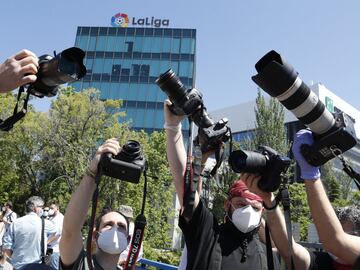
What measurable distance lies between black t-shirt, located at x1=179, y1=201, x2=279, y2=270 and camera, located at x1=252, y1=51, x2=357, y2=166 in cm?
100

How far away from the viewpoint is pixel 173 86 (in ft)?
7.72

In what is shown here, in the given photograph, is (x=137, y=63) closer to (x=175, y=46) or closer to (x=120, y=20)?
(x=175, y=46)

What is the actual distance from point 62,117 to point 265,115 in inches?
506

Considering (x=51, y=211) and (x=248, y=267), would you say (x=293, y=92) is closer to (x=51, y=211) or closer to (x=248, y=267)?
(x=248, y=267)

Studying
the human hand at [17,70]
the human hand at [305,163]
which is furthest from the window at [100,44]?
the human hand at [305,163]

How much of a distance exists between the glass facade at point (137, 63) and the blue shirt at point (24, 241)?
39366 millimetres

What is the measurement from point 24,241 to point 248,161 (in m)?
5.03

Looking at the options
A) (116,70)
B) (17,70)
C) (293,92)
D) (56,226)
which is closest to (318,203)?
(293,92)

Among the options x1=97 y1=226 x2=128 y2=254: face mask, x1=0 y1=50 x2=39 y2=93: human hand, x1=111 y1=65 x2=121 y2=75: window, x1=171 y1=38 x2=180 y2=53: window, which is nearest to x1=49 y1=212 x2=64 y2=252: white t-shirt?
x1=97 y1=226 x2=128 y2=254: face mask

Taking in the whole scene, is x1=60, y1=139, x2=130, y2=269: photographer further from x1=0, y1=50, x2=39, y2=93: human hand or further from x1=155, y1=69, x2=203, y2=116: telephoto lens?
x1=0, y1=50, x2=39, y2=93: human hand

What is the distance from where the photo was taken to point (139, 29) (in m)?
51.3

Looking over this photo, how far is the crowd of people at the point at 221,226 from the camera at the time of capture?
6.50 feet

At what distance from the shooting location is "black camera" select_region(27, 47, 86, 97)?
6.76 feet

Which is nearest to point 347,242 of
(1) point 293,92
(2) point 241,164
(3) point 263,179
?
(3) point 263,179
